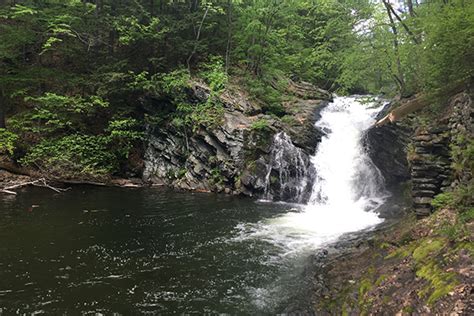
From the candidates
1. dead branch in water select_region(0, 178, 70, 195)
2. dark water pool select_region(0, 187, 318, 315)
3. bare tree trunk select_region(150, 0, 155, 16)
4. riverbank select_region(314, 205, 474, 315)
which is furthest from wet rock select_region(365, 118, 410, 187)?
bare tree trunk select_region(150, 0, 155, 16)

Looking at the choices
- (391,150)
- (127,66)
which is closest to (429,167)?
(391,150)

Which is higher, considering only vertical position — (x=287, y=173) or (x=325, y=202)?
(x=287, y=173)

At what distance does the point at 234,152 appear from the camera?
64.0ft

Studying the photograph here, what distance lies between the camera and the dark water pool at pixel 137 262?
6758 mm

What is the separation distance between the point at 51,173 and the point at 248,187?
39.0 feet

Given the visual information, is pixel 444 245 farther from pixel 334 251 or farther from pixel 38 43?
pixel 38 43

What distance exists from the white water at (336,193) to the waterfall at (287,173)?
1.89 feet

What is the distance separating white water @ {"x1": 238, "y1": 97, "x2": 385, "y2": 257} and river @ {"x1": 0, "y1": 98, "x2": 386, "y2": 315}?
0.06 m

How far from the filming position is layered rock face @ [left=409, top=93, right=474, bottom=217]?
370 inches

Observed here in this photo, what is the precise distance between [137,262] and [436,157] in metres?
9.07

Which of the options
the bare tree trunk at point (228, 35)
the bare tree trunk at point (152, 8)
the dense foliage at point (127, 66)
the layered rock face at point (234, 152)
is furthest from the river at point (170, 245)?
the bare tree trunk at point (152, 8)

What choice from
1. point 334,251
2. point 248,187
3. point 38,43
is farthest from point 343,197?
point 38,43

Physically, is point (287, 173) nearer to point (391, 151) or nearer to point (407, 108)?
point (391, 151)

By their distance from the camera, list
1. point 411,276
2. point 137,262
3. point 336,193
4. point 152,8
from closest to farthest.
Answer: point 411,276 → point 137,262 → point 336,193 → point 152,8
